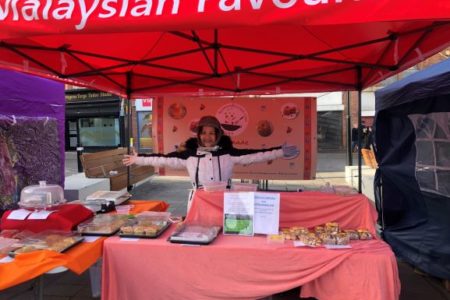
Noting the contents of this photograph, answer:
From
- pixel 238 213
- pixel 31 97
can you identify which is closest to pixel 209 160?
pixel 238 213

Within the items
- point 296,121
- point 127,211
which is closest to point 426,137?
point 296,121

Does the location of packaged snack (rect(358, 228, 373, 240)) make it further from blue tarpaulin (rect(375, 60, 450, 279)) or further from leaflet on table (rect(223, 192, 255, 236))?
blue tarpaulin (rect(375, 60, 450, 279))

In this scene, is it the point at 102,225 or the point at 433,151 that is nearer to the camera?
the point at 102,225

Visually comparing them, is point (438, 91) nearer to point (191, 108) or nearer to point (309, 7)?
point (309, 7)

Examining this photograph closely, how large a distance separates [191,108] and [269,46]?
71.8 inches

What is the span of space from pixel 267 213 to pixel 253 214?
0.11 meters

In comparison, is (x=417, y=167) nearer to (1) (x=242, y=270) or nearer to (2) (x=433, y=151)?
(2) (x=433, y=151)

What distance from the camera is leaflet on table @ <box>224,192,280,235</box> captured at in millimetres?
2879

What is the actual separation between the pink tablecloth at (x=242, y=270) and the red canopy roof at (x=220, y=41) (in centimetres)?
143

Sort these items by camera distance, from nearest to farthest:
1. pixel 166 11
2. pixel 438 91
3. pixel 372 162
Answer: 1. pixel 166 11
2. pixel 438 91
3. pixel 372 162

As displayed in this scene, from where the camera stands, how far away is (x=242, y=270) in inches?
101

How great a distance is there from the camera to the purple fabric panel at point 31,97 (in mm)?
4262

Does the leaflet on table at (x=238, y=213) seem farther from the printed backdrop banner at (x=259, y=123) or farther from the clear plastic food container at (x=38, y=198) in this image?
the printed backdrop banner at (x=259, y=123)

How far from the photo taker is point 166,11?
6.78 feet
